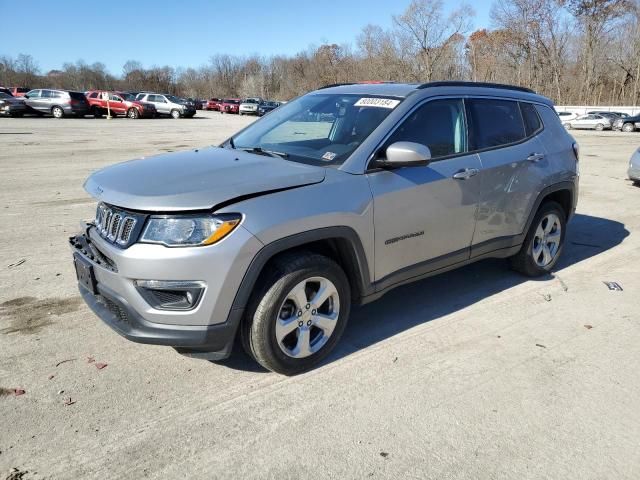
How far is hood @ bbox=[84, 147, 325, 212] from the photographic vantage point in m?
2.80

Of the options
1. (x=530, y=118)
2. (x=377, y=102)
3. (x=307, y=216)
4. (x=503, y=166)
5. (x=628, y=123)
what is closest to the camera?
(x=307, y=216)

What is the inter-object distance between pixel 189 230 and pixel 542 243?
366 cm

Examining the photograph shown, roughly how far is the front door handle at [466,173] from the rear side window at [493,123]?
0.23 m

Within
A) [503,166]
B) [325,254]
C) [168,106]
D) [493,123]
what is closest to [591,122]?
[168,106]

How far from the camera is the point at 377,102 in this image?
3.82 metres

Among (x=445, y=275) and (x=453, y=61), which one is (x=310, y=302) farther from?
(x=453, y=61)

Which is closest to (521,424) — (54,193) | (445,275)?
(445,275)

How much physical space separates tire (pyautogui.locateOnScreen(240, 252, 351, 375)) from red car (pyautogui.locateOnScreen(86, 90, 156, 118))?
122 ft

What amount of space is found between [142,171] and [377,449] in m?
2.20

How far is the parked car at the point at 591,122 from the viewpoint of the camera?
120 feet

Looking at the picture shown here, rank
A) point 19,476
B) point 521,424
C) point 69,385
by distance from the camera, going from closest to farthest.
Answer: point 19,476
point 521,424
point 69,385

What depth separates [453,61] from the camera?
6019 centimetres

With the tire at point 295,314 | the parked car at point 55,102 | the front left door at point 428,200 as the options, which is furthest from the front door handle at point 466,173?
the parked car at point 55,102

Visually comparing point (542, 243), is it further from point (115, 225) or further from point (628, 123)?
point (628, 123)
